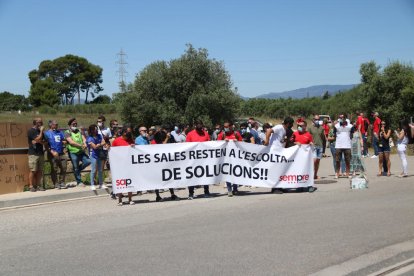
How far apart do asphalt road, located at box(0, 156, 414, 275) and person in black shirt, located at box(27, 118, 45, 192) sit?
2.03m

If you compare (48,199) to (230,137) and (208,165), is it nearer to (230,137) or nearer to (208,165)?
(208,165)

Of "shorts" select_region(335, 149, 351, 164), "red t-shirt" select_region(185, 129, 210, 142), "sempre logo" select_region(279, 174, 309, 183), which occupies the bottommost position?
"sempre logo" select_region(279, 174, 309, 183)

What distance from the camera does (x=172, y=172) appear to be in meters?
13.0

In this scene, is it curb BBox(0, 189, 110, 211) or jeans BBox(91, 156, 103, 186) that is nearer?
curb BBox(0, 189, 110, 211)

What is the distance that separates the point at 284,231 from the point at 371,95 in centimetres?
2903

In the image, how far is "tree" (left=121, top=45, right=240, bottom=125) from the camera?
4566 cm

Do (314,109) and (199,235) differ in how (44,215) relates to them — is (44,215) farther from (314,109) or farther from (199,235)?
(314,109)

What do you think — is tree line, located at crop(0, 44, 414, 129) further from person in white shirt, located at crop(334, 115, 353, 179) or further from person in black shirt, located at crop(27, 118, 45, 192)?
person in black shirt, located at crop(27, 118, 45, 192)

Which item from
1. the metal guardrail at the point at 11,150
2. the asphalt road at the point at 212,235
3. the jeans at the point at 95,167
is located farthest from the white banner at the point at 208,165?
the metal guardrail at the point at 11,150

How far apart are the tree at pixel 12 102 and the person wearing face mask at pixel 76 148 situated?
72263mm

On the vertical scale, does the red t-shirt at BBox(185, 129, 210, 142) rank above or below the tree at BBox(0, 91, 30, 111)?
below

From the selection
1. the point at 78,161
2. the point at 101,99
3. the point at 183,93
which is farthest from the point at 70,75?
the point at 78,161

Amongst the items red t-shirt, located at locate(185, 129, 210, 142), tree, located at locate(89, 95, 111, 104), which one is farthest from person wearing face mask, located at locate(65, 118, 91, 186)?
tree, located at locate(89, 95, 111, 104)

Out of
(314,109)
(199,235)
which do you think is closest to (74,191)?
(199,235)
